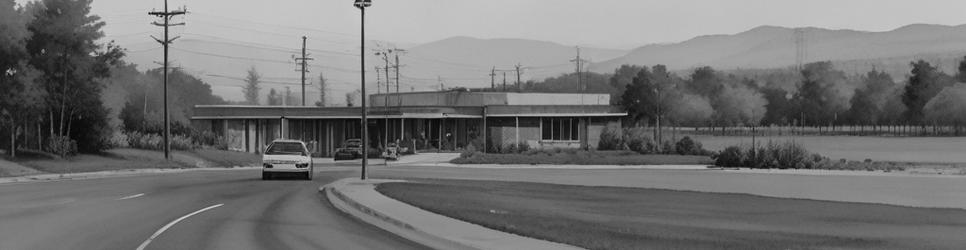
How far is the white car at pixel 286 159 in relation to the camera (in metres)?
42.3

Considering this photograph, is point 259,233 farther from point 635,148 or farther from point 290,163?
point 635,148

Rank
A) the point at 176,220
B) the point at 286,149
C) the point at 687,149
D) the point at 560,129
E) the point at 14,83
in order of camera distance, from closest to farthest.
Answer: the point at 176,220 < the point at 286,149 < the point at 14,83 < the point at 687,149 < the point at 560,129

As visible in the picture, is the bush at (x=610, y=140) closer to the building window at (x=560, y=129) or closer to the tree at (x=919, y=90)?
the building window at (x=560, y=129)

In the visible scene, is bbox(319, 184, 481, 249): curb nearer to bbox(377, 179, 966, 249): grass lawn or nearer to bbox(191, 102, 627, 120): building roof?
bbox(377, 179, 966, 249): grass lawn

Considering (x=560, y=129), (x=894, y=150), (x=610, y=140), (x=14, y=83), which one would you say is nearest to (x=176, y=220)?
(x=14, y=83)

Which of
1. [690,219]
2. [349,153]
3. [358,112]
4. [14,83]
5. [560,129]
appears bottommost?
[349,153]

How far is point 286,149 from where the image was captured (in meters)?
43.2

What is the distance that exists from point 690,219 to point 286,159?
23.0m

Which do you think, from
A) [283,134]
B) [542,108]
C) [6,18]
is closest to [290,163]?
[6,18]

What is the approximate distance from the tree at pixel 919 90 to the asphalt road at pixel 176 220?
17421 centimetres

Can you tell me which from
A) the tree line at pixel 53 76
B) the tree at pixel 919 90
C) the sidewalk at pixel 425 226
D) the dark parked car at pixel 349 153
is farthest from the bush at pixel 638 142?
the tree at pixel 919 90

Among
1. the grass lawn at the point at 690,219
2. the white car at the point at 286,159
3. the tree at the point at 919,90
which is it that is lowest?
the grass lawn at the point at 690,219

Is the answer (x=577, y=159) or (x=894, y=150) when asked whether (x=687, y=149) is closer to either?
(x=577, y=159)

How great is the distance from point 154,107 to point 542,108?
45423 millimetres
